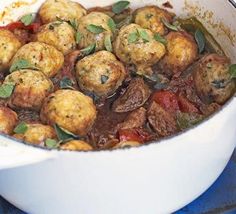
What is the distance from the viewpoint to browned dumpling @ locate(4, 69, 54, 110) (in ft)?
5.60

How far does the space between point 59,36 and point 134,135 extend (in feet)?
1.57

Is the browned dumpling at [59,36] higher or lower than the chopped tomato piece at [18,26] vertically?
higher

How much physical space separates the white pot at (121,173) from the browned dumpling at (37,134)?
0.42 ft

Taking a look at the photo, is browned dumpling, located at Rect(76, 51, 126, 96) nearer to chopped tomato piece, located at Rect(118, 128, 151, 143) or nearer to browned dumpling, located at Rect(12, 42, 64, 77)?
browned dumpling, located at Rect(12, 42, 64, 77)

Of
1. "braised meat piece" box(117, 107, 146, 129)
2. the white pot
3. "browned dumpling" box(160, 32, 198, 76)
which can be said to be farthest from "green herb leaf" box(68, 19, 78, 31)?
the white pot

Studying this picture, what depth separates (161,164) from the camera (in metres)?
1.37

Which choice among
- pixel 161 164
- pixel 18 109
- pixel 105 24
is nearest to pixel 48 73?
pixel 18 109

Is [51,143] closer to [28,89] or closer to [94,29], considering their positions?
[28,89]

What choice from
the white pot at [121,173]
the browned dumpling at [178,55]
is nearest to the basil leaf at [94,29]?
the browned dumpling at [178,55]

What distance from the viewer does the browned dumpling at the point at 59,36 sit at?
1892 mm

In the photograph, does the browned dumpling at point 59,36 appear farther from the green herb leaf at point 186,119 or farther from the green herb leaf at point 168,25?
the green herb leaf at point 186,119

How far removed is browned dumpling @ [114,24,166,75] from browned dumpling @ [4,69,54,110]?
0.88 ft

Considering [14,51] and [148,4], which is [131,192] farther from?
[148,4]

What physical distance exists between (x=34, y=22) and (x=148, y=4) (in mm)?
414
